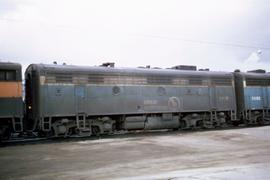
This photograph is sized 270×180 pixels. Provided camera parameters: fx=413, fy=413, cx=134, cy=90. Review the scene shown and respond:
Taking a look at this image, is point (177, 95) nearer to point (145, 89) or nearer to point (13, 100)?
point (145, 89)

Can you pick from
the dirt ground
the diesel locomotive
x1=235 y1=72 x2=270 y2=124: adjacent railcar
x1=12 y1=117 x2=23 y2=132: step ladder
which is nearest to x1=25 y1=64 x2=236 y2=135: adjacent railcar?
the diesel locomotive

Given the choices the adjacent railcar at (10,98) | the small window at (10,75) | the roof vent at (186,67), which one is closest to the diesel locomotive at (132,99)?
the adjacent railcar at (10,98)

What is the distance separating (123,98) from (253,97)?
10668 millimetres

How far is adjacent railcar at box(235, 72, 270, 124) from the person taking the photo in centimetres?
2769

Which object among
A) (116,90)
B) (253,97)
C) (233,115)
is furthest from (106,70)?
(253,97)

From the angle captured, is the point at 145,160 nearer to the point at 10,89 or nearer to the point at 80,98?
the point at 10,89

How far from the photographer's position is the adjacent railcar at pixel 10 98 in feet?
60.0

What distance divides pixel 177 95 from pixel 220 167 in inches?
535

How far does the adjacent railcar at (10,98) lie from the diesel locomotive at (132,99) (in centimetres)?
37

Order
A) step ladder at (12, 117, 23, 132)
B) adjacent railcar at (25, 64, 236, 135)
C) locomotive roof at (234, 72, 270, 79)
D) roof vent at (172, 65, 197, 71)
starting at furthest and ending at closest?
locomotive roof at (234, 72, 270, 79) → roof vent at (172, 65, 197, 71) → adjacent railcar at (25, 64, 236, 135) → step ladder at (12, 117, 23, 132)

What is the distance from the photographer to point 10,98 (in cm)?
1839

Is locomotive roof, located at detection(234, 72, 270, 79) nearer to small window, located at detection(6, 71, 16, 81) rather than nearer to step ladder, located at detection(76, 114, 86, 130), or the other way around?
step ladder, located at detection(76, 114, 86, 130)

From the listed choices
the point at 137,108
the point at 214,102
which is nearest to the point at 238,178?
the point at 137,108

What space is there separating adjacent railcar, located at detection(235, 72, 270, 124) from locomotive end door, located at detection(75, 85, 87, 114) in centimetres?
1179
